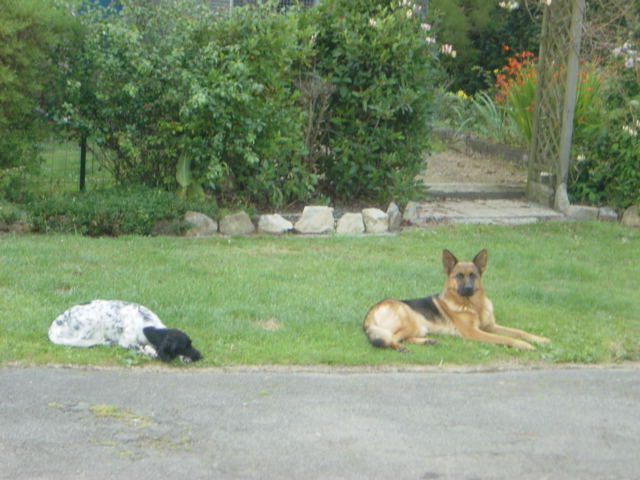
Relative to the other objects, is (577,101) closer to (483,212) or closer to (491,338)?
(483,212)

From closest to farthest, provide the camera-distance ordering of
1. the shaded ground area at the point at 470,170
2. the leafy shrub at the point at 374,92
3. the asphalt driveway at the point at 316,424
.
Result: 1. the asphalt driveway at the point at 316,424
2. the leafy shrub at the point at 374,92
3. the shaded ground area at the point at 470,170

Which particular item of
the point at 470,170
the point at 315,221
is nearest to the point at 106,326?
the point at 315,221

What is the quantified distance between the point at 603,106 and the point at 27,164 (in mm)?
8369

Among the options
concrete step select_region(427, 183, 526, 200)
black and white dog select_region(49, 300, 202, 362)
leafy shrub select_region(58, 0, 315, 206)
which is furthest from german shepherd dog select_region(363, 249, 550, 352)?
concrete step select_region(427, 183, 526, 200)

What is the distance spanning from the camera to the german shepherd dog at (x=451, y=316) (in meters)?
7.38

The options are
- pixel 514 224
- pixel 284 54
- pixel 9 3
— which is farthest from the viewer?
pixel 514 224

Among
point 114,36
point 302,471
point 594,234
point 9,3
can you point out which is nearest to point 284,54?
point 114,36

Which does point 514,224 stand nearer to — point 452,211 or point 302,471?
point 452,211

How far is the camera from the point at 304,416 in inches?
223

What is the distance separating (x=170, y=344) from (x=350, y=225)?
5.41 metres

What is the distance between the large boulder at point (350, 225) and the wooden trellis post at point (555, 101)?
3.43 m

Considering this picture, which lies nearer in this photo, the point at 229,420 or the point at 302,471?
the point at 302,471

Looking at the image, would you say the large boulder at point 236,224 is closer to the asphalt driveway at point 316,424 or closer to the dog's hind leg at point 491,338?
the dog's hind leg at point 491,338

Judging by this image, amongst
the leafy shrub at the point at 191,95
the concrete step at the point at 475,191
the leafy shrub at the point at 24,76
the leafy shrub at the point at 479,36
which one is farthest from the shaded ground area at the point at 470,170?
the leafy shrub at the point at 24,76
